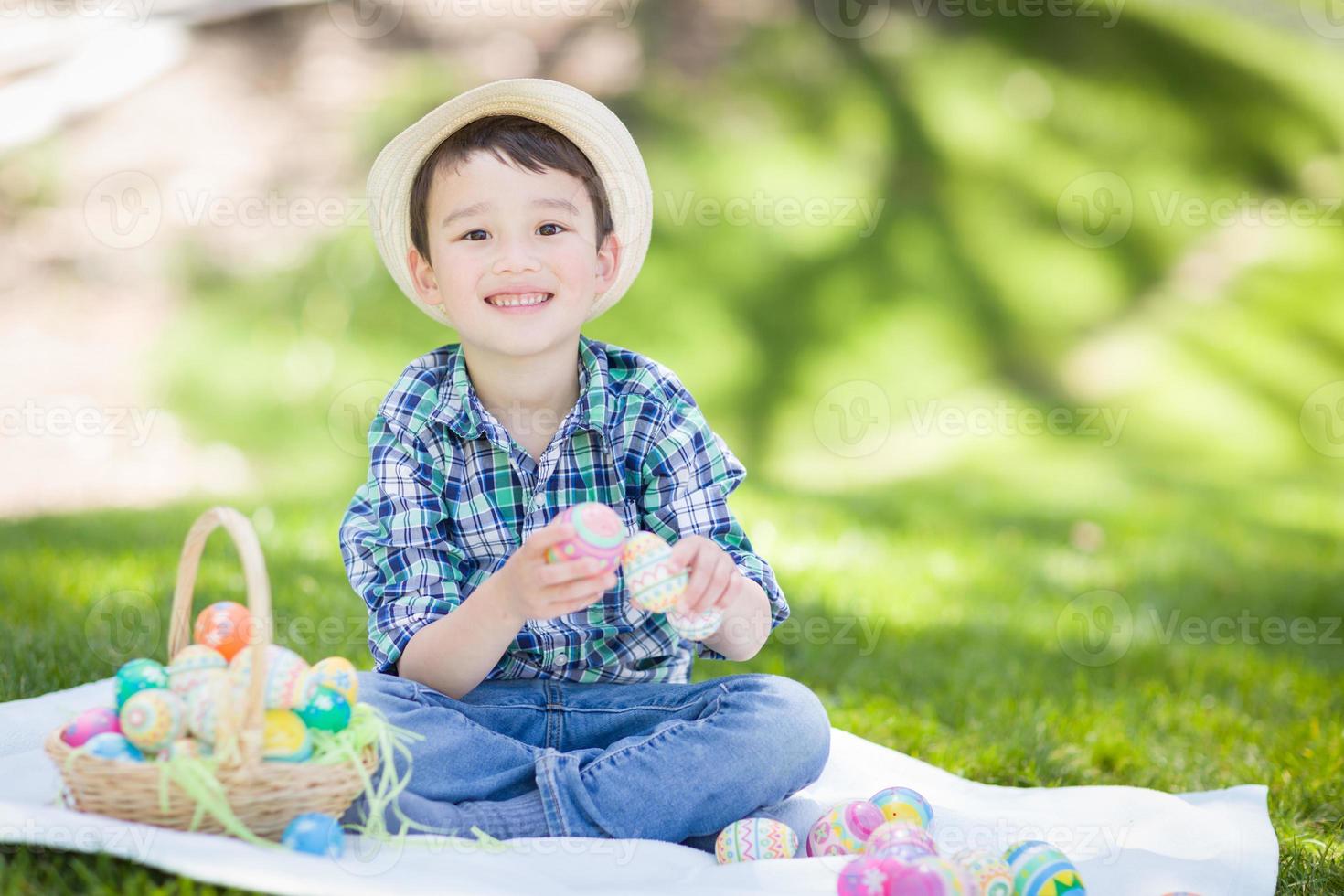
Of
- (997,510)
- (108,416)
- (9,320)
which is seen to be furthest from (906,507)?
(9,320)

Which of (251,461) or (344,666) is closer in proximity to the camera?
(344,666)

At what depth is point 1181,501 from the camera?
5.63 m

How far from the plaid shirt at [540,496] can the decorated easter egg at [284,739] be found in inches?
22.6

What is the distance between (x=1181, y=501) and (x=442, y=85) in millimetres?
4775

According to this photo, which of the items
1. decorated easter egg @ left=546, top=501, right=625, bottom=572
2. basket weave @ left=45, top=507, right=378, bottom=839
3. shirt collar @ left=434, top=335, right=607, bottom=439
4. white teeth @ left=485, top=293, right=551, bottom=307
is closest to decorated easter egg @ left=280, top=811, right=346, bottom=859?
basket weave @ left=45, top=507, right=378, bottom=839

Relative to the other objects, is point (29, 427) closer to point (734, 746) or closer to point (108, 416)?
point (108, 416)

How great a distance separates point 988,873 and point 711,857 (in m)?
0.47

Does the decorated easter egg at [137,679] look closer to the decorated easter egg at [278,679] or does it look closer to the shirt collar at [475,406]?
the decorated easter egg at [278,679]

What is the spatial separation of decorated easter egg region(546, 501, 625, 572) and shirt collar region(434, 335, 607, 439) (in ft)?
1.69

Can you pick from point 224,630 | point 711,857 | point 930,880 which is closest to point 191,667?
point 224,630

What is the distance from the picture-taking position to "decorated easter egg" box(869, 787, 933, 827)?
2336mm

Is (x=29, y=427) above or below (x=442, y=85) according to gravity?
below

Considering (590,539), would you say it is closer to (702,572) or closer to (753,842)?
(702,572)

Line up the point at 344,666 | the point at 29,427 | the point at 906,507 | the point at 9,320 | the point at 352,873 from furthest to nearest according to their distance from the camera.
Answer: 1. the point at 9,320
2. the point at 29,427
3. the point at 906,507
4. the point at 344,666
5. the point at 352,873
